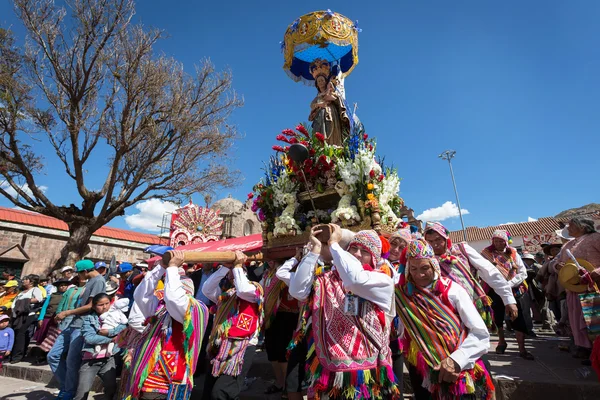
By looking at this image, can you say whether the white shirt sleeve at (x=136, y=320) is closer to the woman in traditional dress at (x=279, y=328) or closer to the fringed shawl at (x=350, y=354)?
the woman in traditional dress at (x=279, y=328)

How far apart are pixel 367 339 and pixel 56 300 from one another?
735cm

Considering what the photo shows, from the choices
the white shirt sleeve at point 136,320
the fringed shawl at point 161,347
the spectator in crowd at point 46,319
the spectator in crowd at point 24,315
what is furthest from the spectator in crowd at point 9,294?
the fringed shawl at point 161,347

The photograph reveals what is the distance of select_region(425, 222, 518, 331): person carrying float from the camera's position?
2.95 meters

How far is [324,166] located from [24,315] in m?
7.20

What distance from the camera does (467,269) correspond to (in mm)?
3027

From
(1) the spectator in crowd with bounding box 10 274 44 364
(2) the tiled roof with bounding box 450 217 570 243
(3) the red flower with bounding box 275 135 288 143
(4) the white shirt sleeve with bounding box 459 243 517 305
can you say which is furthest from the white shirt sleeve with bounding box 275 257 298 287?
(2) the tiled roof with bounding box 450 217 570 243

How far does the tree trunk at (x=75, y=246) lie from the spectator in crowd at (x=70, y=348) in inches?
315

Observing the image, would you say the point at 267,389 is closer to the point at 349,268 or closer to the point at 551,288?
→ the point at 349,268

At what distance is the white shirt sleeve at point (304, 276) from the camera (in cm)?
230

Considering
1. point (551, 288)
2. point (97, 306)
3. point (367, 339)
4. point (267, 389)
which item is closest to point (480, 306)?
point (367, 339)

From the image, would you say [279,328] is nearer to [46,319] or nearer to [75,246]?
[46,319]

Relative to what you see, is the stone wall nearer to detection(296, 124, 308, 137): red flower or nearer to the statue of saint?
detection(296, 124, 308, 137): red flower

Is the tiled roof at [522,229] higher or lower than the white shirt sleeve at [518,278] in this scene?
higher

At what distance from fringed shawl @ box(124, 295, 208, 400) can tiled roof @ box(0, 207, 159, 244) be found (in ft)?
59.9
